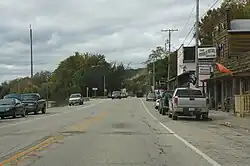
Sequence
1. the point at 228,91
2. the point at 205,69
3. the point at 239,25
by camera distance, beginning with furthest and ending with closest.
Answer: the point at 205,69
the point at 239,25
the point at 228,91

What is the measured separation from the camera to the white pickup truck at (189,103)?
90.8 feet

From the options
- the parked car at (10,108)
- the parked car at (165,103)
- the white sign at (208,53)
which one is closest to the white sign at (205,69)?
the white sign at (208,53)

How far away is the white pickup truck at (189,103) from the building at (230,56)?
5.82 m

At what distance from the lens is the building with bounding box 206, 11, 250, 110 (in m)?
34.5

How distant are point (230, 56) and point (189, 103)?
11.8 metres

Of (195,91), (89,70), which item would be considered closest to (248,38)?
(195,91)

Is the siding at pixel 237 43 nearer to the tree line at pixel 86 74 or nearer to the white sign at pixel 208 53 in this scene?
the white sign at pixel 208 53

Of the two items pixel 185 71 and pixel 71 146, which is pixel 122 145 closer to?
pixel 71 146

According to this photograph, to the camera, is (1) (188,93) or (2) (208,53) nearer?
(1) (188,93)

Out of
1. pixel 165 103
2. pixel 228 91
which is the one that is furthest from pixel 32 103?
pixel 228 91

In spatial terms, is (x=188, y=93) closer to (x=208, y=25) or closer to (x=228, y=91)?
(x=228, y=91)

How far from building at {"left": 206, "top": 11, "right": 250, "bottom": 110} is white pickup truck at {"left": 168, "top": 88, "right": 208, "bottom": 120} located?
5.82 metres

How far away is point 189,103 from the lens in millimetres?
27656

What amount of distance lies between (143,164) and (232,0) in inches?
1975
